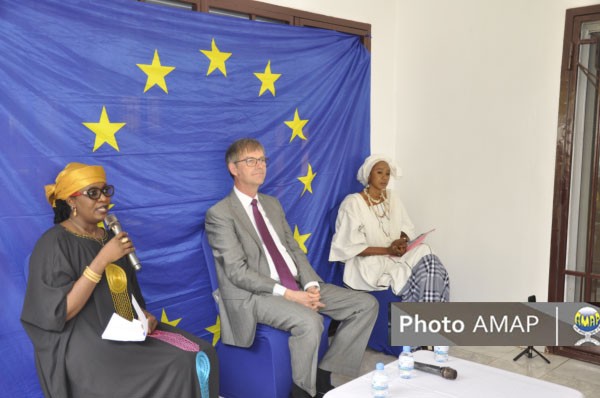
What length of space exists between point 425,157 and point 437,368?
2338mm

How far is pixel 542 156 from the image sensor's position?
3863 mm

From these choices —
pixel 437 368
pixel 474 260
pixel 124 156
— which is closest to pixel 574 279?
pixel 474 260

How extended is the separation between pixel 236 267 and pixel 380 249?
1.20 m

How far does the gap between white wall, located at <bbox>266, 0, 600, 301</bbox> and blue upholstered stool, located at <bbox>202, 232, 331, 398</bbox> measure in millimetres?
1881

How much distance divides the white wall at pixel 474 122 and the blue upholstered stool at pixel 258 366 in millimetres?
1881

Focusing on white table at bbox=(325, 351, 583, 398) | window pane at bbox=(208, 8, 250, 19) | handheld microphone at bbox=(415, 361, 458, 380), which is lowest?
white table at bbox=(325, 351, 583, 398)

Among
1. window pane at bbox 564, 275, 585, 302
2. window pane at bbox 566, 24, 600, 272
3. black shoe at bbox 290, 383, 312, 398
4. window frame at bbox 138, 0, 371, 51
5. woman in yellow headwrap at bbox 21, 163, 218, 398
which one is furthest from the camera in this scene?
window pane at bbox 564, 275, 585, 302

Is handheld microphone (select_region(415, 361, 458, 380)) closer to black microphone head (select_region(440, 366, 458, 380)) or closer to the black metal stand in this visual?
black microphone head (select_region(440, 366, 458, 380))

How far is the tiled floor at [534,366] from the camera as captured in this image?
336cm

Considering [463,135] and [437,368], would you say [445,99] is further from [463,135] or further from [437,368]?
[437,368]

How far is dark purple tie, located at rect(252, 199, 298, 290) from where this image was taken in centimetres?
319

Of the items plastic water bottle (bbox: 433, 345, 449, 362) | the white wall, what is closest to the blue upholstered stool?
plastic water bottle (bbox: 433, 345, 449, 362)

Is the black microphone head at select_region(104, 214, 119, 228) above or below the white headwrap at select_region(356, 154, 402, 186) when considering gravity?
below

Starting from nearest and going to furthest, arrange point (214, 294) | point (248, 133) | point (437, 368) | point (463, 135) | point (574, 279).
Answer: point (437, 368)
point (214, 294)
point (248, 133)
point (574, 279)
point (463, 135)
